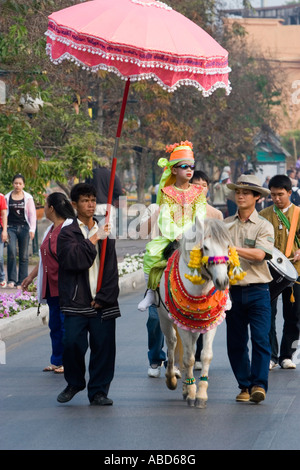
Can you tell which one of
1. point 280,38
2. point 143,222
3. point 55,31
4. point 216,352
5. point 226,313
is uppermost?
point 280,38

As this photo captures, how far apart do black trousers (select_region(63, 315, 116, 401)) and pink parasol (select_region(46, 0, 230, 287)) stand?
1.42ft

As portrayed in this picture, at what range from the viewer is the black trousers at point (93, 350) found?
8.94 m

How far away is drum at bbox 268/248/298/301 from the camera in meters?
10.5

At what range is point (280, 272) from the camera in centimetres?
1046

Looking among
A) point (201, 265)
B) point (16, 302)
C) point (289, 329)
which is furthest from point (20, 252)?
point (201, 265)

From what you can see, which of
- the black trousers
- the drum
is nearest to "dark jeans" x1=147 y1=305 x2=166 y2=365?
the drum

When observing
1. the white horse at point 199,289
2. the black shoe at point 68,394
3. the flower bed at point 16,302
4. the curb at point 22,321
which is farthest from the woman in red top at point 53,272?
the flower bed at point 16,302

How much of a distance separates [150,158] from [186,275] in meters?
30.1

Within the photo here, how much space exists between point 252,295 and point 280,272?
134cm

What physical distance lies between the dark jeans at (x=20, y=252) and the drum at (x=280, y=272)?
325 inches

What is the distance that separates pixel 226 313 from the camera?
31.1ft

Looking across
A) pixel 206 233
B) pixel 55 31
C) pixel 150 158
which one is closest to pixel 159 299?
pixel 206 233

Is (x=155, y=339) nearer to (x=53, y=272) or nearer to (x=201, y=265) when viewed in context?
(x=53, y=272)
